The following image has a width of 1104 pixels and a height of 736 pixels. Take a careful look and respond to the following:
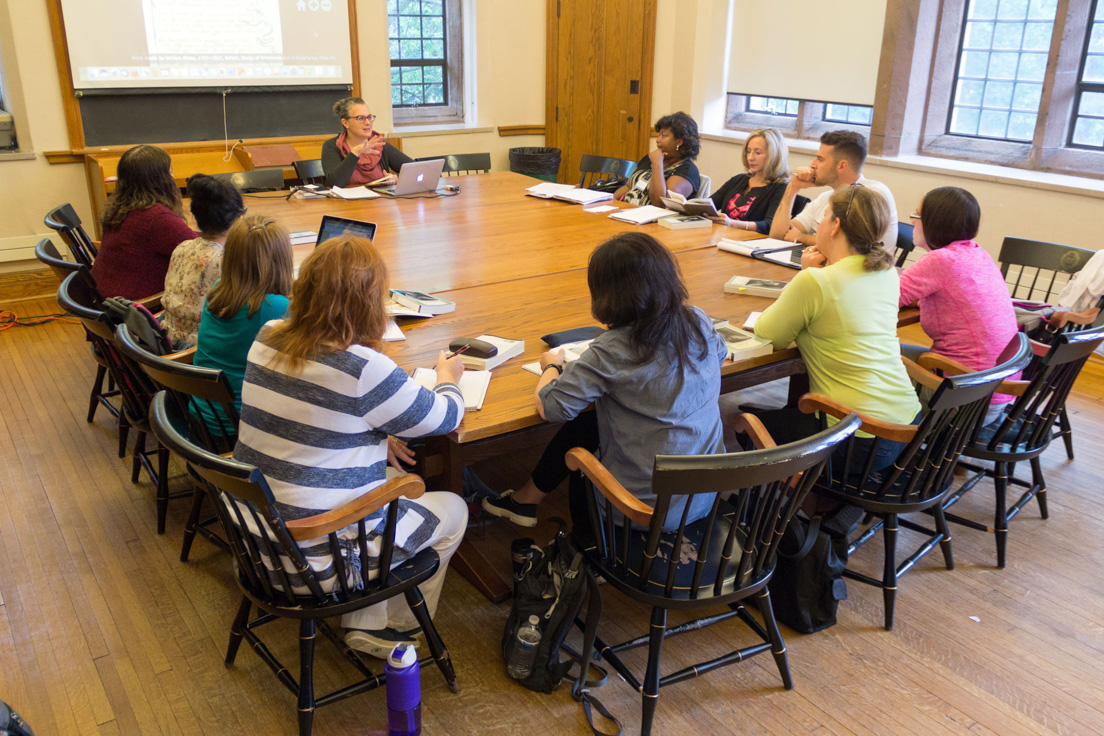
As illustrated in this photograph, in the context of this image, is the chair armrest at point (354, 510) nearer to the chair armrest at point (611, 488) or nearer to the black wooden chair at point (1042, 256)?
the chair armrest at point (611, 488)

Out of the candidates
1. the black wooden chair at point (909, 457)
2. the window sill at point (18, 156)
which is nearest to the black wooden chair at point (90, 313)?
the black wooden chair at point (909, 457)

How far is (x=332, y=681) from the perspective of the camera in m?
2.11

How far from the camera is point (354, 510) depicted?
5.59 ft

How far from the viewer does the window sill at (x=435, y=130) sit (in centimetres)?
687

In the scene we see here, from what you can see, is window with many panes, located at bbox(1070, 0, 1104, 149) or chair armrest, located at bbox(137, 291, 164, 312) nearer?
chair armrest, located at bbox(137, 291, 164, 312)

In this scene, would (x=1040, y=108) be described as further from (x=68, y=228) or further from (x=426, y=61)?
(x=68, y=228)

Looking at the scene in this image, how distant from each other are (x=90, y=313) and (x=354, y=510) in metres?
1.28

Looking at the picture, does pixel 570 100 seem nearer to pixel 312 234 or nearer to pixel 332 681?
pixel 312 234

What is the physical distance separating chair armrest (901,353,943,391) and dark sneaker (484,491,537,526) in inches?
46.6

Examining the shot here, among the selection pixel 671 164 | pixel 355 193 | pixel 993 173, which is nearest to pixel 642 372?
pixel 671 164

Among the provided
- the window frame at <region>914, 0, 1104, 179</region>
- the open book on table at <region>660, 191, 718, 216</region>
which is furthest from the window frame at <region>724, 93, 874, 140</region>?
the open book on table at <region>660, 191, 718, 216</region>

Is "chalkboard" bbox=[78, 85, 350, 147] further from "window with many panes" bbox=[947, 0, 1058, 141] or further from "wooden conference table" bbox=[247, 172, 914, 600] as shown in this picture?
"window with many panes" bbox=[947, 0, 1058, 141]

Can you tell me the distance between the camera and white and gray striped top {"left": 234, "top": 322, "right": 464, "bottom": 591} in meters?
1.73

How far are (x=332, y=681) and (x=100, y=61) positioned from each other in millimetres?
4938
